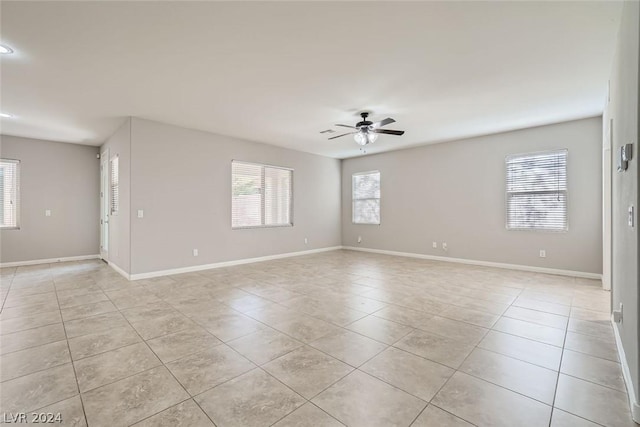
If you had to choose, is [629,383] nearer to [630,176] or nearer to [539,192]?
[630,176]


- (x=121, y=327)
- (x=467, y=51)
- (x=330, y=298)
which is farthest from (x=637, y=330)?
(x=121, y=327)

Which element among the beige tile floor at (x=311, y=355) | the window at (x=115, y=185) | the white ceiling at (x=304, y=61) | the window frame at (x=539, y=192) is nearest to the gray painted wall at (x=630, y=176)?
the beige tile floor at (x=311, y=355)

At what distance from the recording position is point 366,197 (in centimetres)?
802

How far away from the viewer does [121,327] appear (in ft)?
9.41

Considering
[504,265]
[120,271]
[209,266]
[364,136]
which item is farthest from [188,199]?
[504,265]

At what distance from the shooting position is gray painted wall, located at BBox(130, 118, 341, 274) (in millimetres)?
4777

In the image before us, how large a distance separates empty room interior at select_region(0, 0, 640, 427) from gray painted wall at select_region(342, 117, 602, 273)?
40 millimetres

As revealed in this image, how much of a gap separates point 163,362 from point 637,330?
307 cm

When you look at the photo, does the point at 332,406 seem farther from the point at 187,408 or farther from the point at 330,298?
the point at 330,298

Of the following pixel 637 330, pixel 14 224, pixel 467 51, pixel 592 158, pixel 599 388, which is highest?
pixel 467 51

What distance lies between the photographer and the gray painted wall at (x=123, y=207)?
4719mm

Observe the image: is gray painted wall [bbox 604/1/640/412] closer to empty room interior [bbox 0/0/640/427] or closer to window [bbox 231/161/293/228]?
empty room interior [bbox 0/0/640/427]

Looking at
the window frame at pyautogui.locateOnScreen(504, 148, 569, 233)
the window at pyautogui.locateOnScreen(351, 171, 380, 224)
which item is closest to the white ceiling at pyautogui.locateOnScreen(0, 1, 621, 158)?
the window frame at pyautogui.locateOnScreen(504, 148, 569, 233)

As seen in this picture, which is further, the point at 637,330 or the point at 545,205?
the point at 545,205
